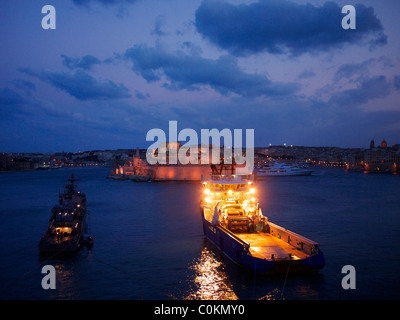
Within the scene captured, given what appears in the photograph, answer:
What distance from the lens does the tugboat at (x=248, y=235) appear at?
16203 millimetres

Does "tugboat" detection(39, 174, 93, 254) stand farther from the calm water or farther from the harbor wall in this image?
the harbor wall

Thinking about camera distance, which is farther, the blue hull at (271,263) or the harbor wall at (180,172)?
the harbor wall at (180,172)

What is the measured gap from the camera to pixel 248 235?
2084 centimetres

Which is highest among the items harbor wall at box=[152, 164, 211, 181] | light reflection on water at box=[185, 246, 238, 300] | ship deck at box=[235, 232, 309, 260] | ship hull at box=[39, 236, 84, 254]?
harbor wall at box=[152, 164, 211, 181]

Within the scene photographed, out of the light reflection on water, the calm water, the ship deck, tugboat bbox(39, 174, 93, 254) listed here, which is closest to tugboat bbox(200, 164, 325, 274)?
the ship deck

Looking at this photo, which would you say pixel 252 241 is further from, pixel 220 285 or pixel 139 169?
pixel 139 169

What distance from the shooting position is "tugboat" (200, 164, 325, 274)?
1620cm

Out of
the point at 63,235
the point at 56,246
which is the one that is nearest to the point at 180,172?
the point at 63,235

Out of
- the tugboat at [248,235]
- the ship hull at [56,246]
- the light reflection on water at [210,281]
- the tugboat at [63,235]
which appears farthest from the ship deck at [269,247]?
the tugboat at [63,235]

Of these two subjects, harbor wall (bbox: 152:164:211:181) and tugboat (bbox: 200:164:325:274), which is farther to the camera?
harbor wall (bbox: 152:164:211:181)

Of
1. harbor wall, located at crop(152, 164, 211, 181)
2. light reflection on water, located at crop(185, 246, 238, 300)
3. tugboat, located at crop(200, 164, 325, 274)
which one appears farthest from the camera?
harbor wall, located at crop(152, 164, 211, 181)

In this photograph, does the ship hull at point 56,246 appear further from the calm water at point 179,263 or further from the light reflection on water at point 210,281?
the light reflection on water at point 210,281

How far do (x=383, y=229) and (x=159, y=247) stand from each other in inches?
768
